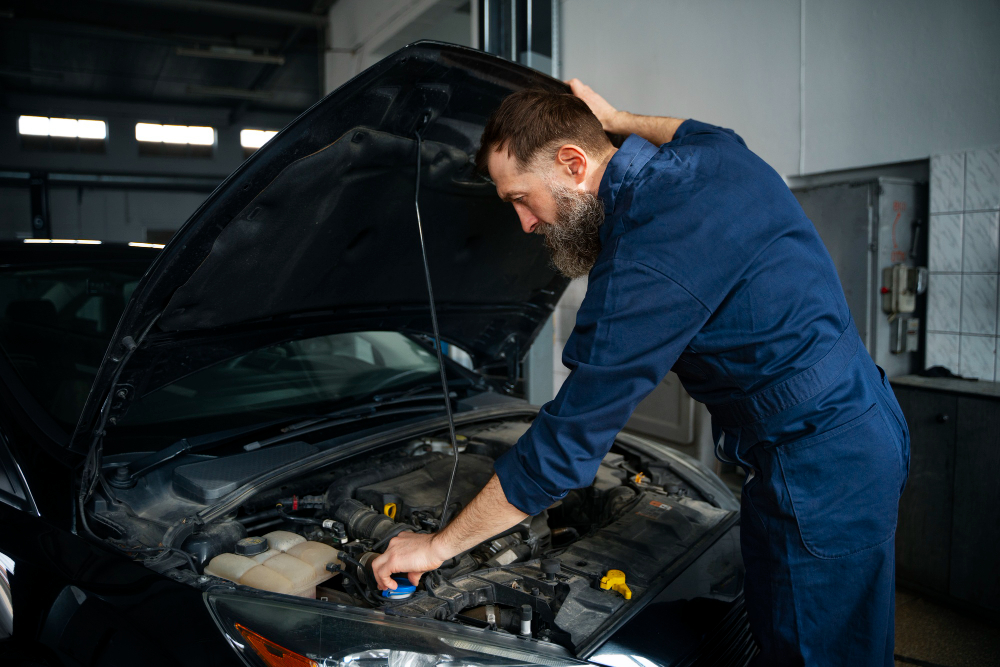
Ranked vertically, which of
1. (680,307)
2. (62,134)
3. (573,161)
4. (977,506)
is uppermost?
(62,134)

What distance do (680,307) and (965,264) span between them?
99.5 inches

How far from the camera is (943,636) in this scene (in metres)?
2.53

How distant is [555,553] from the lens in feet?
4.74

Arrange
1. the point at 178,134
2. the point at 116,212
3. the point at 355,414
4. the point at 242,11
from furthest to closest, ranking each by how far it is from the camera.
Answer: the point at 178,134, the point at 116,212, the point at 242,11, the point at 355,414

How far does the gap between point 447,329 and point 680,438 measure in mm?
2297

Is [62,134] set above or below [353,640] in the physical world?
above

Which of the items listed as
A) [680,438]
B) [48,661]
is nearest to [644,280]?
[48,661]

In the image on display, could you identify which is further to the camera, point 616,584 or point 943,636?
point 943,636

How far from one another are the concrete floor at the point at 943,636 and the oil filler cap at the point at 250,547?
2157 mm

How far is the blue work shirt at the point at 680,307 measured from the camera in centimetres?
109

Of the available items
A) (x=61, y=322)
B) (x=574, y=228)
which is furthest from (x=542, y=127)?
(x=61, y=322)

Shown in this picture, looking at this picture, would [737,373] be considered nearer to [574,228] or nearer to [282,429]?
[574,228]

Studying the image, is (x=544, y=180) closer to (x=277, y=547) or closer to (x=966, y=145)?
(x=277, y=547)

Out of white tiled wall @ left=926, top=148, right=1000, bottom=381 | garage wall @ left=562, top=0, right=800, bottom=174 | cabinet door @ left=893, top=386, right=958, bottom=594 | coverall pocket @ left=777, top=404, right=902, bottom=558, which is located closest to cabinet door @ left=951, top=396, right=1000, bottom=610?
cabinet door @ left=893, top=386, right=958, bottom=594
